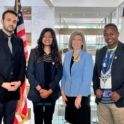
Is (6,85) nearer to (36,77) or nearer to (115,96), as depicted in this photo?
(36,77)

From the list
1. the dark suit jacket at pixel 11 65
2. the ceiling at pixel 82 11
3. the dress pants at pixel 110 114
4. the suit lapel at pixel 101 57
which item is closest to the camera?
the dark suit jacket at pixel 11 65

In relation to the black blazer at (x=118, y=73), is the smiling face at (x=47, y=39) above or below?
above

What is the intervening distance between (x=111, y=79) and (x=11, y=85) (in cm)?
120

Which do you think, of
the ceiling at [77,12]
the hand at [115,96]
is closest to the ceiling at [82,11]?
the ceiling at [77,12]

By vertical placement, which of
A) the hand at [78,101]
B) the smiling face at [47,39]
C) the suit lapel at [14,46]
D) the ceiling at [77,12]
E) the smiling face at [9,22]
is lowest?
the hand at [78,101]

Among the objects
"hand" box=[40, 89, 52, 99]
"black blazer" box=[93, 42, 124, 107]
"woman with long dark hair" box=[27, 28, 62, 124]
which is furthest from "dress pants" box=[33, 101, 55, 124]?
"black blazer" box=[93, 42, 124, 107]

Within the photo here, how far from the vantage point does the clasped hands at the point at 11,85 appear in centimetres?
257

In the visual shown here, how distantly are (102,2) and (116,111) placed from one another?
7.76m

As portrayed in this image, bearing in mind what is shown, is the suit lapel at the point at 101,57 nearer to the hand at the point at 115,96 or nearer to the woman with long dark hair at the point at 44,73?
Result: the hand at the point at 115,96

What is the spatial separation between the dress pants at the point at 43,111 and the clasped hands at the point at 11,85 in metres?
0.36

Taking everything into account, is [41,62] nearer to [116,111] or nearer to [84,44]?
[84,44]

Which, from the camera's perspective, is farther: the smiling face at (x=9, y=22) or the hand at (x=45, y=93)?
the hand at (x=45, y=93)

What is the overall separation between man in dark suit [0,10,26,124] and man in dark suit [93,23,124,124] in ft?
3.26

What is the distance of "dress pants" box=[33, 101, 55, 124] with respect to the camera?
2822 mm
